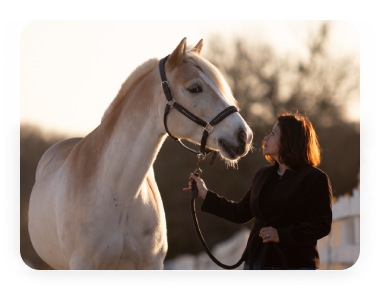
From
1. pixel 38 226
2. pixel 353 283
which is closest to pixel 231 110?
pixel 353 283

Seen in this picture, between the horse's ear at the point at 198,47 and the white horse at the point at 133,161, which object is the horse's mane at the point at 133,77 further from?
the horse's ear at the point at 198,47

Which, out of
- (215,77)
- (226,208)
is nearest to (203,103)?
(215,77)

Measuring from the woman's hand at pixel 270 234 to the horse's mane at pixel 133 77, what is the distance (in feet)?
4.85

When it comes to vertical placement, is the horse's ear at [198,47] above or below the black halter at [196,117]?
above

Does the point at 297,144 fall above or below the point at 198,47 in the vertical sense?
below

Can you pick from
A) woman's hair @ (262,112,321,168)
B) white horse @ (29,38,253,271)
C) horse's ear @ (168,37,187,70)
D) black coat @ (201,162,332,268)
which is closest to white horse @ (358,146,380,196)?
woman's hair @ (262,112,321,168)

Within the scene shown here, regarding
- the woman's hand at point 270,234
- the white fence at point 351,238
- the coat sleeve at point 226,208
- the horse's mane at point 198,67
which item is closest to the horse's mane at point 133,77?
the horse's mane at point 198,67

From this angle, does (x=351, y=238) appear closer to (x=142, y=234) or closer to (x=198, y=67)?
(x=142, y=234)

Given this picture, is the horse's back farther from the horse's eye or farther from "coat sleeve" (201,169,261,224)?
the horse's eye

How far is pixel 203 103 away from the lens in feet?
8.21

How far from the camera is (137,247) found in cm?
270

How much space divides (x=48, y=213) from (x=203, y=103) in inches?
72.2

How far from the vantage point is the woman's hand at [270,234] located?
2301 millimetres

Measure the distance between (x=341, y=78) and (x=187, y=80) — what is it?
7.25 meters
